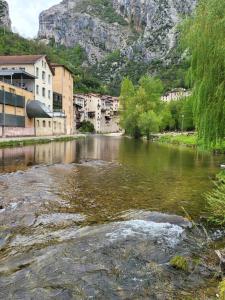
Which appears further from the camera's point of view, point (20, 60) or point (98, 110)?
point (98, 110)

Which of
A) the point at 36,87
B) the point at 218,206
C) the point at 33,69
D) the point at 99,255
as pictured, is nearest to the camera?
the point at 99,255

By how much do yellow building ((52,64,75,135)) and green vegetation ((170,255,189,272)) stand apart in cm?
7245

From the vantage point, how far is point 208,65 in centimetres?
1825

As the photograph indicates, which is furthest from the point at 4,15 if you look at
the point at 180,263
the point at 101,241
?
the point at 180,263

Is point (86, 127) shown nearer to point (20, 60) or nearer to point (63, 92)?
point (63, 92)

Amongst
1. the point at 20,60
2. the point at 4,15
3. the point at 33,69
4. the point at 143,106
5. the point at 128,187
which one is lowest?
the point at 128,187

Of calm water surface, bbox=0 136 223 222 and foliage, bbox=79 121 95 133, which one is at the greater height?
foliage, bbox=79 121 95 133

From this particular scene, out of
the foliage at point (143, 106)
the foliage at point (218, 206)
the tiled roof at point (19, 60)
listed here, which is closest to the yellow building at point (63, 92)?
the tiled roof at point (19, 60)

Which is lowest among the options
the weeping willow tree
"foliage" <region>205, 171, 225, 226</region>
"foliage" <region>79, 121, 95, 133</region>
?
"foliage" <region>205, 171, 225, 226</region>

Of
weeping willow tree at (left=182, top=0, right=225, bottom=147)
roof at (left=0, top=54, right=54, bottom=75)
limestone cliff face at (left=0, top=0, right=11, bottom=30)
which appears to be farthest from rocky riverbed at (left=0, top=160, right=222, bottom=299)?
limestone cliff face at (left=0, top=0, right=11, bottom=30)

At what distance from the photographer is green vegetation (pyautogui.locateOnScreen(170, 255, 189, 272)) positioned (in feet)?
27.9

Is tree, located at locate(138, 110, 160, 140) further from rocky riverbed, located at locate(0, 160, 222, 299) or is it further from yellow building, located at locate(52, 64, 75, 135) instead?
rocky riverbed, located at locate(0, 160, 222, 299)

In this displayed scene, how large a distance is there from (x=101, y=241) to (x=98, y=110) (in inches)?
5974

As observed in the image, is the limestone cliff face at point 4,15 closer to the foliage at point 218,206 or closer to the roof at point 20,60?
the roof at point 20,60
